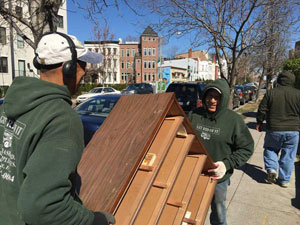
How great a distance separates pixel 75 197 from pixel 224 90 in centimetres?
187

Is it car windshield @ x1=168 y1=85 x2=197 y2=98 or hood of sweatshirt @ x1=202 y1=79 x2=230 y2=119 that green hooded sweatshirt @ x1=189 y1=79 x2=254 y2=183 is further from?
car windshield @ x1=168 y1=85 x2=197 y2=98

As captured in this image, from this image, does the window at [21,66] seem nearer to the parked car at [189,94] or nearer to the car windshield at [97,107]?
the parked car at [189,94]

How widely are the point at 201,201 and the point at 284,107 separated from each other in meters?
3.14

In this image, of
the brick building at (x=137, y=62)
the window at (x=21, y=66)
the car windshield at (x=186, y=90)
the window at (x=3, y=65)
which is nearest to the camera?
the car windshield at (x=186, y=90)

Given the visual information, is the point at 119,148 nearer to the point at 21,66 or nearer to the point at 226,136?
the point at 226,136

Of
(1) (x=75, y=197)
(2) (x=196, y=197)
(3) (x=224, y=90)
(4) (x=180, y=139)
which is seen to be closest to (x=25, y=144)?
(1) (x=75, y=197)

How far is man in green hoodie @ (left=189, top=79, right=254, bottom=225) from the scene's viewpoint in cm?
246

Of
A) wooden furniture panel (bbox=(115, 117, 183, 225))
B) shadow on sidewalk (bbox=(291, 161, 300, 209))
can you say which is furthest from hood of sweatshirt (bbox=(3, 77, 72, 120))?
shadow on sidewalk (bbox=(291, 161, 300, 209))

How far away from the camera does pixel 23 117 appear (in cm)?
107

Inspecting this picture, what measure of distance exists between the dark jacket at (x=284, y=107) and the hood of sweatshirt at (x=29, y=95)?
4.17m

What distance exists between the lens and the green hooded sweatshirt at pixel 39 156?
917mm

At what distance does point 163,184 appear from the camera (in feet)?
5.29

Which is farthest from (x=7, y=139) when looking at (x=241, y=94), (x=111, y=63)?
(x=111, y=63)

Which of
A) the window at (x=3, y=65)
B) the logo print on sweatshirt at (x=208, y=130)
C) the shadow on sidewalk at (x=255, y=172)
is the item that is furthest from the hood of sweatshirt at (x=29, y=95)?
the window at (x=3, y=65)
